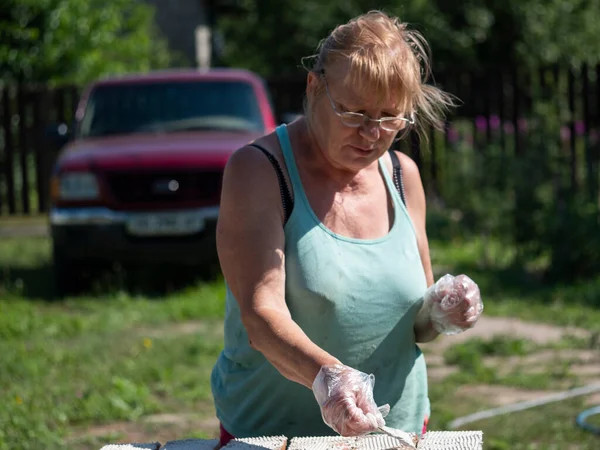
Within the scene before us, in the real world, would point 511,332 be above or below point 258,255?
below

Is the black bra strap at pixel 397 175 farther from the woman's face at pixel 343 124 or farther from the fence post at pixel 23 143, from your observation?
the fence post at pixel 23 143

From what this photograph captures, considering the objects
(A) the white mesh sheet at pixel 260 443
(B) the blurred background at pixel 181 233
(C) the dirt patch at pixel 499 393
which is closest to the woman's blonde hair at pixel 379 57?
(B) the blurred background at pixel 181 233

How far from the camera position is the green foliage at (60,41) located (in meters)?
14.9

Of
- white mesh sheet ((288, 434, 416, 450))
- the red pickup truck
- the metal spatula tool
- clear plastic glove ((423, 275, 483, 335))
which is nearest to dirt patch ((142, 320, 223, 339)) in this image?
the red pickup truck

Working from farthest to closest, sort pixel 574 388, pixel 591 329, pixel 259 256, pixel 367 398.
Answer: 1. pixel 591 329
2. pixel 574 388
3. pixel 259 256
4. pixel 367 398

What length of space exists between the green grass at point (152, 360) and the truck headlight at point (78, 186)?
0.79 meters

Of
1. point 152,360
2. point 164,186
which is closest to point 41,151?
point 164,186

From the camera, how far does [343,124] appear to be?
2.46m

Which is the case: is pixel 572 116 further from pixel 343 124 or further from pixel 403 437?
pixel 403 437

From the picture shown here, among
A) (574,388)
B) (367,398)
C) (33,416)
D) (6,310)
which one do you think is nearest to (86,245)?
(6,310)

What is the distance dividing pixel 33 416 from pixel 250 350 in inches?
114

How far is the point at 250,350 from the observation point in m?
2.56

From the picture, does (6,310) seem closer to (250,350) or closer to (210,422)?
(210,422)

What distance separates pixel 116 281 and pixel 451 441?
7167 millimetres
